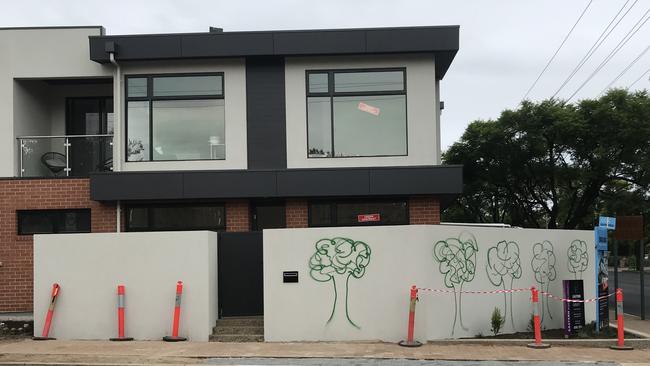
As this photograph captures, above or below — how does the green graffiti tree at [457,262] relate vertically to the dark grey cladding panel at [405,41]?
below

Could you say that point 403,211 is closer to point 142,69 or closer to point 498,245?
point 498,245

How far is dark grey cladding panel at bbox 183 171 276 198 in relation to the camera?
15340 mm

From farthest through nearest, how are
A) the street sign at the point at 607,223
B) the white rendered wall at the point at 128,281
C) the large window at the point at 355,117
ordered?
1. the large window at the point at 355,117
2. the street sign at the point at 607,223
3. the white rendered wall at the point at 128,281

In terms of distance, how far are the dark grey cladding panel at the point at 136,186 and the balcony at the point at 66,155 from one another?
102cm

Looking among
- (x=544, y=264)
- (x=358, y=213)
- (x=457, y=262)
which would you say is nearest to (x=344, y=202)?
(x=358, y=213)

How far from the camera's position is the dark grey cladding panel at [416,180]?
15.3m

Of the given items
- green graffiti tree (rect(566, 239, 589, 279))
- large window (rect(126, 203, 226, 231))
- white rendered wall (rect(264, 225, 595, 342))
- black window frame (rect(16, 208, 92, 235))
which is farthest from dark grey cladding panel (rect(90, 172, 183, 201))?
green graffiti tree (rect(566, 239, 589, 279))

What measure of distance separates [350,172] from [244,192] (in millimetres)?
2465

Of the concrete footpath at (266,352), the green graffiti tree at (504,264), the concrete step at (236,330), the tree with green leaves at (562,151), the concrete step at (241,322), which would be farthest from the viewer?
the tree with green leaves at (562,151)

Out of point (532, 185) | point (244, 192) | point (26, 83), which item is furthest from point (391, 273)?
point (532, 185)

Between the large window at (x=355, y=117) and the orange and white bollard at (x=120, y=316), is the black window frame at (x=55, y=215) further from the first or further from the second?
the large window at (x=355, y=117)

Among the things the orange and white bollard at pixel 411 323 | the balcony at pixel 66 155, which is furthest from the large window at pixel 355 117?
the balcony at pixel 66 155

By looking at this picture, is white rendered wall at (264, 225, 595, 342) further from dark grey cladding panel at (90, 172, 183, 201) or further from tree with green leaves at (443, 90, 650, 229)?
tree with green leaves at (443, 90, 650, 229)

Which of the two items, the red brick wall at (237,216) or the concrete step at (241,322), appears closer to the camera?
the concrete step at (241,322)
